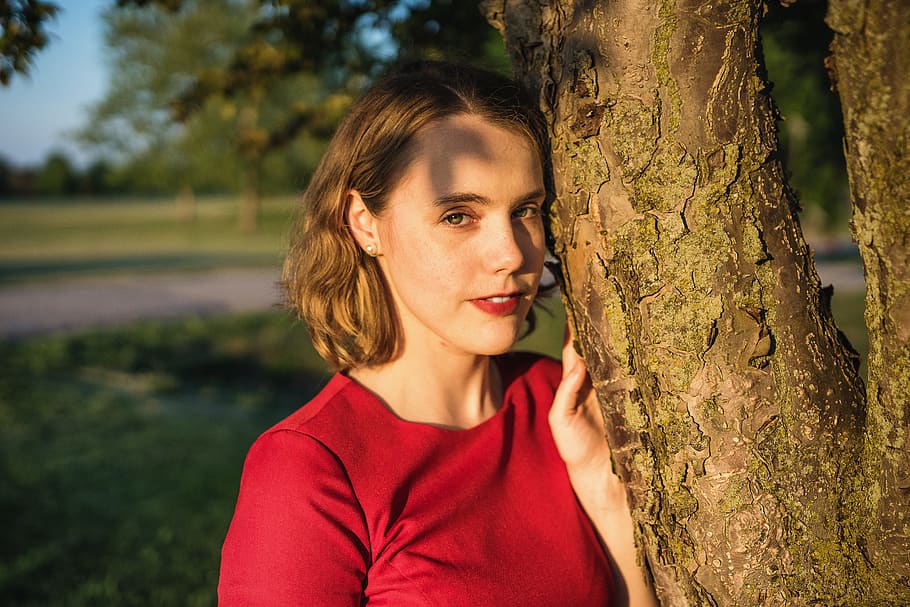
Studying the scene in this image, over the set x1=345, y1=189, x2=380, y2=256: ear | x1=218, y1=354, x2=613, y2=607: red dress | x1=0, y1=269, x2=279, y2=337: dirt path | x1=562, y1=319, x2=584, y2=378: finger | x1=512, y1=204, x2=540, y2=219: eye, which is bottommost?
x1=0, y1=269, x2=279, y2=337: dirt path

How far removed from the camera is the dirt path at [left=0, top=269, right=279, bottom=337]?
439 inches

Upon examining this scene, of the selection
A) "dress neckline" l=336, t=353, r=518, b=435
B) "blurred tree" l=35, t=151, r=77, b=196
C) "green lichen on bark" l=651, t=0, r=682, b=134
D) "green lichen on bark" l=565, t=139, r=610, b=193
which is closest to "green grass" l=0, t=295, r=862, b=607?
"dress neckline" l=336, t=353, r=518, b=435

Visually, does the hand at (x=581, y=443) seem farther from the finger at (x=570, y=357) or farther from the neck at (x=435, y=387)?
the neck at (x=435, y=387)

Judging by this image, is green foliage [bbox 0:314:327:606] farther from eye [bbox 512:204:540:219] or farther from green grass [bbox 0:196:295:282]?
eye [bbox 512:204:540:219]

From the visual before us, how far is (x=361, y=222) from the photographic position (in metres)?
1.97

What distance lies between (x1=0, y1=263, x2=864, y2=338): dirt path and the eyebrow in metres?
9.40

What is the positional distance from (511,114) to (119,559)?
13.2ft

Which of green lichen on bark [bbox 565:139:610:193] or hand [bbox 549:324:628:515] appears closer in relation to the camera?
green lichen on bark [bbox 565:139:610:193]

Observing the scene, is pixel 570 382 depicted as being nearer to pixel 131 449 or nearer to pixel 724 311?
pixel 724 311

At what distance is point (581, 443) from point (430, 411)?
408mm

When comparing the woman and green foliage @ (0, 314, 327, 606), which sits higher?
the woman

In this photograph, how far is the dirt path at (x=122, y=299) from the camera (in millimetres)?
11141

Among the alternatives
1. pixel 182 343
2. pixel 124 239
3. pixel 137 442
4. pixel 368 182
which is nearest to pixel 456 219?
pixel 368 182

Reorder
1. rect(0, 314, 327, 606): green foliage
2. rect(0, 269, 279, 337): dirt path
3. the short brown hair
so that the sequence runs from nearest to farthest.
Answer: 1. the short brown hair
2. rect(0, 314, 327, 606): green foliage
3. rect(0, 269, 279, 337): dirt path
